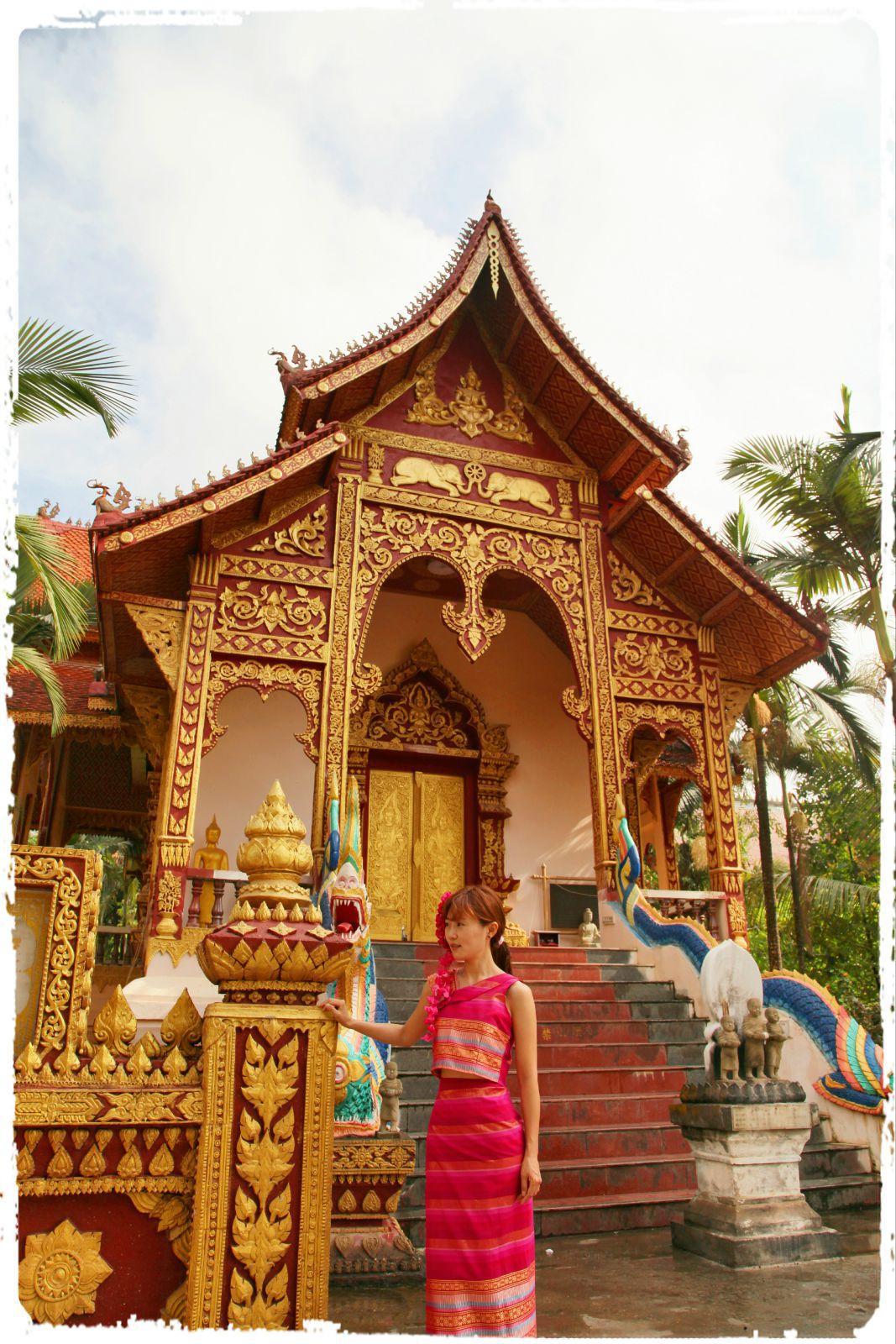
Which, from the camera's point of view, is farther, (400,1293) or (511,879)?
(511,879)

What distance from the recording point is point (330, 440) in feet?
25.8

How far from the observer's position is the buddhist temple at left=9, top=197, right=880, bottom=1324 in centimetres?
763

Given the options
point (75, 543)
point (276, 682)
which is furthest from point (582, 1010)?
point (75, 543)

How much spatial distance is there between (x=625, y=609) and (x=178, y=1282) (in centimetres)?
761

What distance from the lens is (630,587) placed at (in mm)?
9273

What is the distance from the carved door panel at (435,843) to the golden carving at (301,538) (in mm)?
3184

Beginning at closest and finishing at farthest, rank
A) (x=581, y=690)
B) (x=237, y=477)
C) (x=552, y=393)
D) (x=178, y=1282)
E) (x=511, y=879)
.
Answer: (x=178, y=1282)
(x=237, y=477)
(x=581, y=690)
(x=552, y=393)
(x=511, y=879)

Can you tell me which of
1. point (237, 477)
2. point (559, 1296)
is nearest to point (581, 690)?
point (237, 477)

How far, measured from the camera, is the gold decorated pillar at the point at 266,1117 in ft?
7.15

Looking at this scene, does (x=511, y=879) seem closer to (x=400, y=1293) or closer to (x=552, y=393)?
(x=552, y=393)

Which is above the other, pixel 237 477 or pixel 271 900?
pixel 237 477

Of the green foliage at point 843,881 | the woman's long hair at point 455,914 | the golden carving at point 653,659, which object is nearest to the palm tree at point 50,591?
the woman's long hair at point 455,914

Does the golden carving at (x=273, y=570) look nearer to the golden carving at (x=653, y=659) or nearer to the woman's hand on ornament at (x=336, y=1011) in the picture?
the golden carving at (x=653, y=659)

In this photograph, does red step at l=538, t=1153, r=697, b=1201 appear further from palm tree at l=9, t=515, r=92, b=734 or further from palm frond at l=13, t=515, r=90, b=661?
palm frond at l=13, t=515, r=90, b=661
